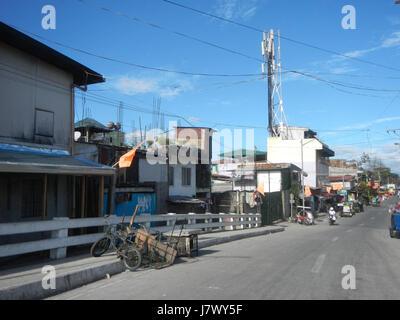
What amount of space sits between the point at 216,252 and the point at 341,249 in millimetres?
5193

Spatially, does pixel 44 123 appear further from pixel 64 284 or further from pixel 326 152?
pixel 326 152

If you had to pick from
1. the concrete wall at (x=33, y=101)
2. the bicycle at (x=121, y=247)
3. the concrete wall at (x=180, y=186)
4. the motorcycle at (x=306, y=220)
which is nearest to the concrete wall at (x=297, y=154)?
the motorcycle at (x=306, y=220)

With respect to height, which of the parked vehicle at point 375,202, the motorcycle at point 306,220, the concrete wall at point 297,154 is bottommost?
the parked vehicle at point 375,202

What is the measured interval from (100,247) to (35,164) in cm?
280

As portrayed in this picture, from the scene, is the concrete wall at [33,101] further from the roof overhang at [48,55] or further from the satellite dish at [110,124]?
the satellite dish at [110,124]

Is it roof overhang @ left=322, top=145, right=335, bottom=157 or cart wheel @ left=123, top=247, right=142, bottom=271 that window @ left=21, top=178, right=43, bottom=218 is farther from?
roof overhang @ left=322, top=145, right=335, bottom=157

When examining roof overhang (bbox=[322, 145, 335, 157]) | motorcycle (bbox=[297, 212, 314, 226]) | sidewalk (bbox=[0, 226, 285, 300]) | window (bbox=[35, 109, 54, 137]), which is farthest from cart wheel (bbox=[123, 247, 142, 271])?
roof overhang (bbox=[322, 145, 335, 157])

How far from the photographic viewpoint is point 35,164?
9133 millimetres

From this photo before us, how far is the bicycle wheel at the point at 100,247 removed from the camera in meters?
9.32

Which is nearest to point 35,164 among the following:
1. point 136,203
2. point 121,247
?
point 121,247

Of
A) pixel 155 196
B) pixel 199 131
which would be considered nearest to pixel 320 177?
pixel 199 131

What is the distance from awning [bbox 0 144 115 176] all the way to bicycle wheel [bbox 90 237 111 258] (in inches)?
84.9

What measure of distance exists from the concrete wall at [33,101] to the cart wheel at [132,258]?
5881 millimetres

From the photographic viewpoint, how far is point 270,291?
22.3ft
